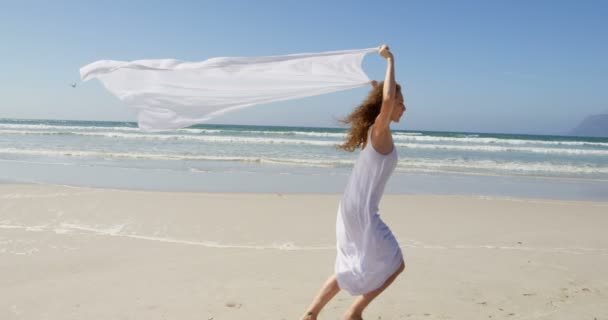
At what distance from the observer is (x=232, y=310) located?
3.89 metres

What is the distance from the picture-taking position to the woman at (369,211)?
3.00m

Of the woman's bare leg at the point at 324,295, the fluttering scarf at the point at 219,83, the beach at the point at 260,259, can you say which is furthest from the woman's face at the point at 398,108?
the beach at the point at 260,259

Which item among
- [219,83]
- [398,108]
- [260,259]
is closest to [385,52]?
[398,108]

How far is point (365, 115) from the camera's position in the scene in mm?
3162

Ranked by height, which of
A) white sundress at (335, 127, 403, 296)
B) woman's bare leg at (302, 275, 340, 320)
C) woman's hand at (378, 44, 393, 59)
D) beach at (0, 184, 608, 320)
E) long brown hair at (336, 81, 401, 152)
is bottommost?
beach at (0, 184, 608, 320)

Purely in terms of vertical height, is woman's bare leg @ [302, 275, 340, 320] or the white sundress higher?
the white sundress

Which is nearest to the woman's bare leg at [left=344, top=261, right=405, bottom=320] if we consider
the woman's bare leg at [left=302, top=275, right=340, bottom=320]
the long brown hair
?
the woman's bare leg at [left=302, top=275, right=340, bottom=320]

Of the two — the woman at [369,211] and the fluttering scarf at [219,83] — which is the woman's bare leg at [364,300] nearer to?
the woman at [369,211]

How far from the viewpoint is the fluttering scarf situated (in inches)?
152

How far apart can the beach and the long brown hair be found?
1506mm

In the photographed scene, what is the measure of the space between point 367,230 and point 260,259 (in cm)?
244

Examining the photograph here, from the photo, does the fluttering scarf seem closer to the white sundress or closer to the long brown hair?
the long brown hair

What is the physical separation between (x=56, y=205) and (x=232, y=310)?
5109 millimetres

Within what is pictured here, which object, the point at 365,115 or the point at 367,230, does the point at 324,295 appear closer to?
the point at 367,230
